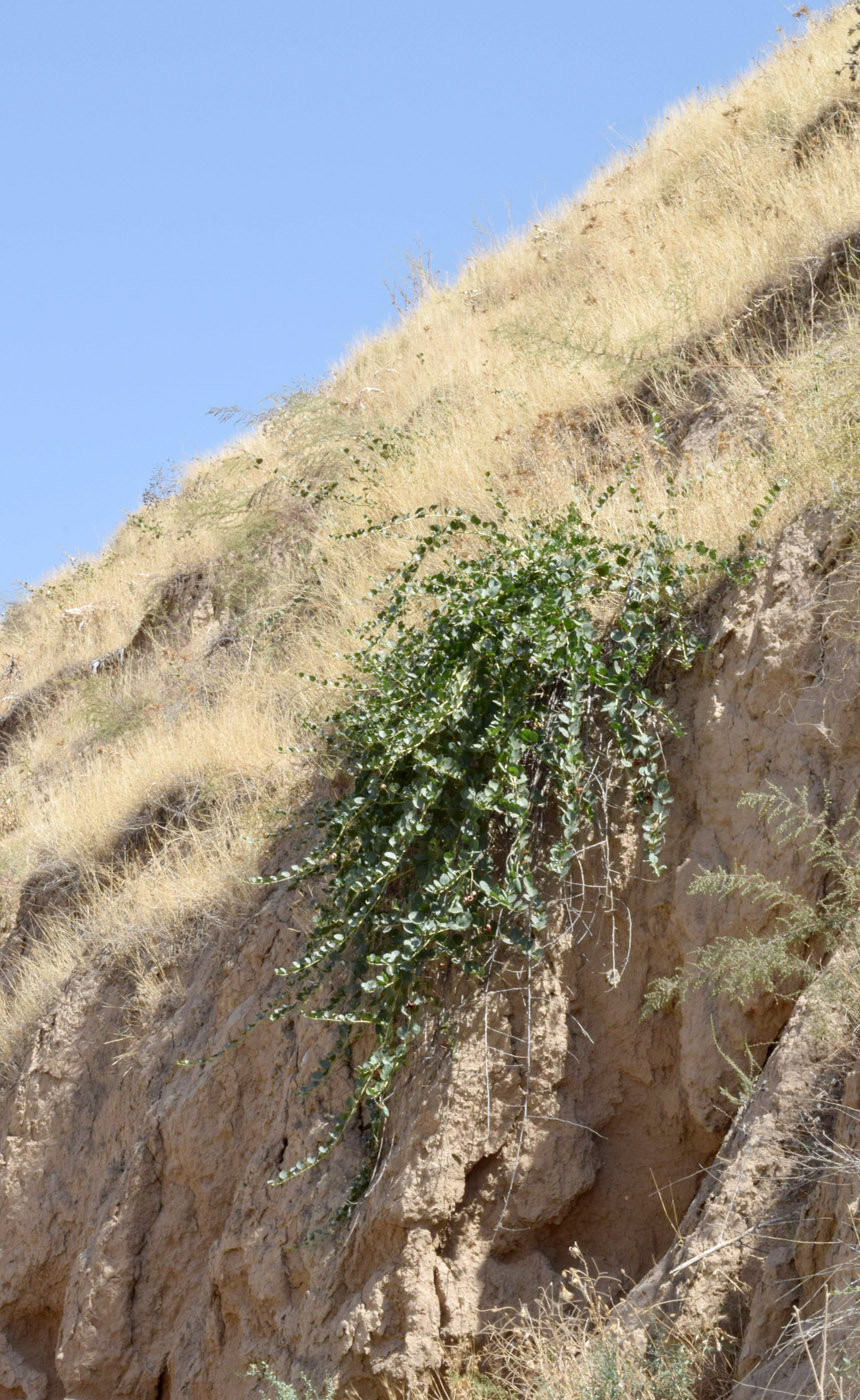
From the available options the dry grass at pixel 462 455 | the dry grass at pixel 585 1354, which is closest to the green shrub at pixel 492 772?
the dry grass at pixel 462 455

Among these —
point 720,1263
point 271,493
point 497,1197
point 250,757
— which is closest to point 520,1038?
point 497,1197

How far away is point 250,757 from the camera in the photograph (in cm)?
800

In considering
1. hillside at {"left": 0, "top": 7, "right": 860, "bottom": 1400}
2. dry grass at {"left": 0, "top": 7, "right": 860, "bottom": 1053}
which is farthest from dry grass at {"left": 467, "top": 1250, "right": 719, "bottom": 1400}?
dry grass at {"left": 0, "top": 7, "right": 860, "bottom": 1053}

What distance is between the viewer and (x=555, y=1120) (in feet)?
16.5

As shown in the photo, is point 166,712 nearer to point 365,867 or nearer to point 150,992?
point 150,992

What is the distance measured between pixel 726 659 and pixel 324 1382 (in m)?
3.14

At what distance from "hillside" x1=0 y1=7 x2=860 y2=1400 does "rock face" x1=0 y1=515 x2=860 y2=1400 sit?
0.6 inches

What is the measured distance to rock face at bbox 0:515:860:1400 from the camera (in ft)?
15.3

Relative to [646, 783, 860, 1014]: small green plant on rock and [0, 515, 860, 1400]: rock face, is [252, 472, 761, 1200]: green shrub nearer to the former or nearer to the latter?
[0, 515, 860, 1400]: rock face

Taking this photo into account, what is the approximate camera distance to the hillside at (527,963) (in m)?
4.21

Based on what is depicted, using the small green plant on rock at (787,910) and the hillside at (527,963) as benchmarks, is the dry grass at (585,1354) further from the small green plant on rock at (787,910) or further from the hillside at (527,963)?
the small green plant on rock at (787,910)

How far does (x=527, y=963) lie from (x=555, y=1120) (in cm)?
59

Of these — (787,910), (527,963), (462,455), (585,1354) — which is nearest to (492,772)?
(527,963)

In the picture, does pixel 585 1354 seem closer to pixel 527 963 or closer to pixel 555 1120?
pixel 555 1120
